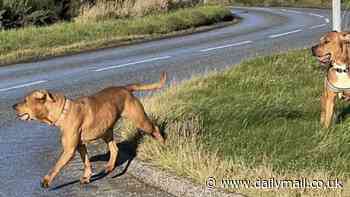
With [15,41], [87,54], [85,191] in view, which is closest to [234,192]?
[85,191]

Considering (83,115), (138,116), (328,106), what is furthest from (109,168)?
(328,106)

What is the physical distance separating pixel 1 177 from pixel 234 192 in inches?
92.4

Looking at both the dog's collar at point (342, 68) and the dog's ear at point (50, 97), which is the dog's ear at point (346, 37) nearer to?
the dog's collar at point (342, 68)

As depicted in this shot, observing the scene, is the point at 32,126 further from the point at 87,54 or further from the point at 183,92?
the point at 87,54

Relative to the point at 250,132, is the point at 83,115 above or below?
above

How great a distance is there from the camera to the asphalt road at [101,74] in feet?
22.5

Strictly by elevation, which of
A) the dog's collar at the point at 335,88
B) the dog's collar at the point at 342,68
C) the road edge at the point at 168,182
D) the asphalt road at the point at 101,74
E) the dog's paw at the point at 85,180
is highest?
the dog's collar at the point at 342,68

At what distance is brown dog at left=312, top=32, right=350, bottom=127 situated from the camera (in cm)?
768

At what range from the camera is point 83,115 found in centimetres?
659

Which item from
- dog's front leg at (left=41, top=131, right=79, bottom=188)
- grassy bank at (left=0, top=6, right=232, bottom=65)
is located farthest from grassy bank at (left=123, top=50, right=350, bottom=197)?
grassy bank at (left=0, top=6, right=232, bottom=65)

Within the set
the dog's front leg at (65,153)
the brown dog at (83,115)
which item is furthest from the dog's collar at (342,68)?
the dog's front leg at (65,153)

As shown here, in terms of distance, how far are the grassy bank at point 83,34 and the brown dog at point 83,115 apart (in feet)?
34.8

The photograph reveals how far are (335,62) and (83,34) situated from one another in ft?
48.2

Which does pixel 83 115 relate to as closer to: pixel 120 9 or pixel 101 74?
pixel 101 74
